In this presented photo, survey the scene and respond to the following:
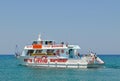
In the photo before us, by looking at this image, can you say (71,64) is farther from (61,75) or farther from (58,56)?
(61,75)

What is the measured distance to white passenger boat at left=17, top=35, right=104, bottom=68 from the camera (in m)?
58.9

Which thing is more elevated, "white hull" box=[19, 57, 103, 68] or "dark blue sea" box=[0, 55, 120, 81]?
"white hull" box=[19, 57, 103, 68]

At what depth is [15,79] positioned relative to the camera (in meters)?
43.1

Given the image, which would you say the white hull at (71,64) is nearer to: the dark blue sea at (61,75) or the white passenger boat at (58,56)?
the white passenger boat at (58,56)

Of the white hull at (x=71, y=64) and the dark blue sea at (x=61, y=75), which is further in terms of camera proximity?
the white hull at (x=71, y=64)

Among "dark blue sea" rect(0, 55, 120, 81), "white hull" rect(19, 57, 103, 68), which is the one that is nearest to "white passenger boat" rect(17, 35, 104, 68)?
"white hull" rect(19, 57, 103, 68)

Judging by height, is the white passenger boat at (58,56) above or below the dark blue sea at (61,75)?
above

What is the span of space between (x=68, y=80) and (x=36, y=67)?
62.5 ft

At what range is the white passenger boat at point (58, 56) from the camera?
5893cm

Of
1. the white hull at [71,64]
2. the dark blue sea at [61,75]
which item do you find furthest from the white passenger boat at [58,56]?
the dark blue sea at [61,75]

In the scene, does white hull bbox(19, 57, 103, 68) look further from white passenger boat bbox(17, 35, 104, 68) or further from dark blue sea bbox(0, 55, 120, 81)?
dark blue sea bbox(0, 55, 120, 81)

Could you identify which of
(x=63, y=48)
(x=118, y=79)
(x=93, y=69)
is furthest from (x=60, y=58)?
(x=118, y=79)

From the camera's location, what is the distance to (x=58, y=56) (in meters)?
59.6

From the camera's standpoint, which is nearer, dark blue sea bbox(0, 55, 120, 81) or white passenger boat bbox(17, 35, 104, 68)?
dark blue sea bbox(0, 55, 120, 81)
